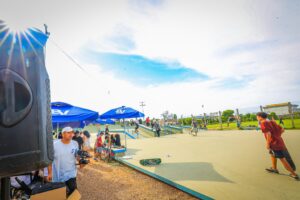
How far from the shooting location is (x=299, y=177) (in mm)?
4219

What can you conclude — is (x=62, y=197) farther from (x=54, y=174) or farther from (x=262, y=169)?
(x=262, y=169)

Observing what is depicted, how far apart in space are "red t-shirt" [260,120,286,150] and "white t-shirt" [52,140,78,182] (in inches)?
196

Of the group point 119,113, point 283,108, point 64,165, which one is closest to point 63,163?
point 64,165

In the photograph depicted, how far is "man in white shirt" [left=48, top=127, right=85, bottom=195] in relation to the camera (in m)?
3.32

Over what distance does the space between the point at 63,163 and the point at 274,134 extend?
207 inches

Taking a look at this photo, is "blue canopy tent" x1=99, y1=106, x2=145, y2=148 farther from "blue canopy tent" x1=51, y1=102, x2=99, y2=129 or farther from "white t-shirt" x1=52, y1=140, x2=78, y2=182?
"white t-shirt" x1=52, y1=140, x2=78, y2=182

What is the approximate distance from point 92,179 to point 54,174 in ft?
9.05

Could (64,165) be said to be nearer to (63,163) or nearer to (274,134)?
(63,163)

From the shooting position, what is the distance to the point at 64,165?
132 inches

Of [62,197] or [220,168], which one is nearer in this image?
[62,197]

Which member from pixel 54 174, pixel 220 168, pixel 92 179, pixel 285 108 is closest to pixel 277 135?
pixel 220 168

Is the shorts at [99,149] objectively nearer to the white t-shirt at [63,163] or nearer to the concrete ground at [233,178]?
the concrete ground at [233,178]

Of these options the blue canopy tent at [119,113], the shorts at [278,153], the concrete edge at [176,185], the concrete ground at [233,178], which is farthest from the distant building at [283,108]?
the concrete edge at [176,185]

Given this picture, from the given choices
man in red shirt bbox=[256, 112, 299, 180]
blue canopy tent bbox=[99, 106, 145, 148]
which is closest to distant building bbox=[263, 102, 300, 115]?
man in red shirt bbox=[256, 112, 299, 180]
